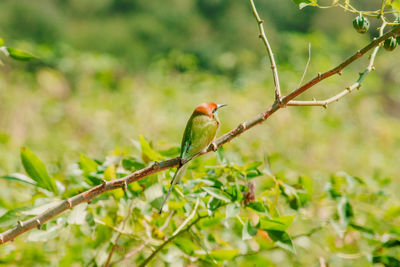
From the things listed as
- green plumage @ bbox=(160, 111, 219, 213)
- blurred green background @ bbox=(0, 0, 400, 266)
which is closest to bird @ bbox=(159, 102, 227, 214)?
green plumage @ bbox=(160, 111, 219, 213)

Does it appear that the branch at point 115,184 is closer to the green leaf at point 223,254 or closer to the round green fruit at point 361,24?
the round green fruit at point 361,24

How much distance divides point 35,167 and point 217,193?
0.26 metres

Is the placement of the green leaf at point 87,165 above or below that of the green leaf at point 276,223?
above

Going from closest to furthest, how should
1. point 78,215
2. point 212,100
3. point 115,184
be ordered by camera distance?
point 115,184
point 78,215
point 212,100

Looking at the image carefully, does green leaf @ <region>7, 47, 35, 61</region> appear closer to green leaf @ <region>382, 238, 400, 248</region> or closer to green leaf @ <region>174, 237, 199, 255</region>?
green leaf @ <region>174, 237, 199, 255</region>

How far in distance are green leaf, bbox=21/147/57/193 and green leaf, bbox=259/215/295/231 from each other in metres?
0.32

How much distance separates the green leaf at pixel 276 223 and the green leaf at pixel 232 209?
0.13 ft

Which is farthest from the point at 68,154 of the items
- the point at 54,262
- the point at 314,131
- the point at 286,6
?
the point at 286,6

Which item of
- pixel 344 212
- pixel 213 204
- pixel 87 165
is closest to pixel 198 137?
pixel 213 204

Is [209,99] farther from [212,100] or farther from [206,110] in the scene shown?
[206,110]

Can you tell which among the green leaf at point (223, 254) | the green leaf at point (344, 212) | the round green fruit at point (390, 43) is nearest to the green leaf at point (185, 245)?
the green leaf at point (223, 254)

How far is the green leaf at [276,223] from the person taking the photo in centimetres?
57

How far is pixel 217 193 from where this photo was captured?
0.59 metres

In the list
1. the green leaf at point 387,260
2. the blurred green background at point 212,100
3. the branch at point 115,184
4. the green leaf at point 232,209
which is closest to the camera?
the branch at point 115,184
